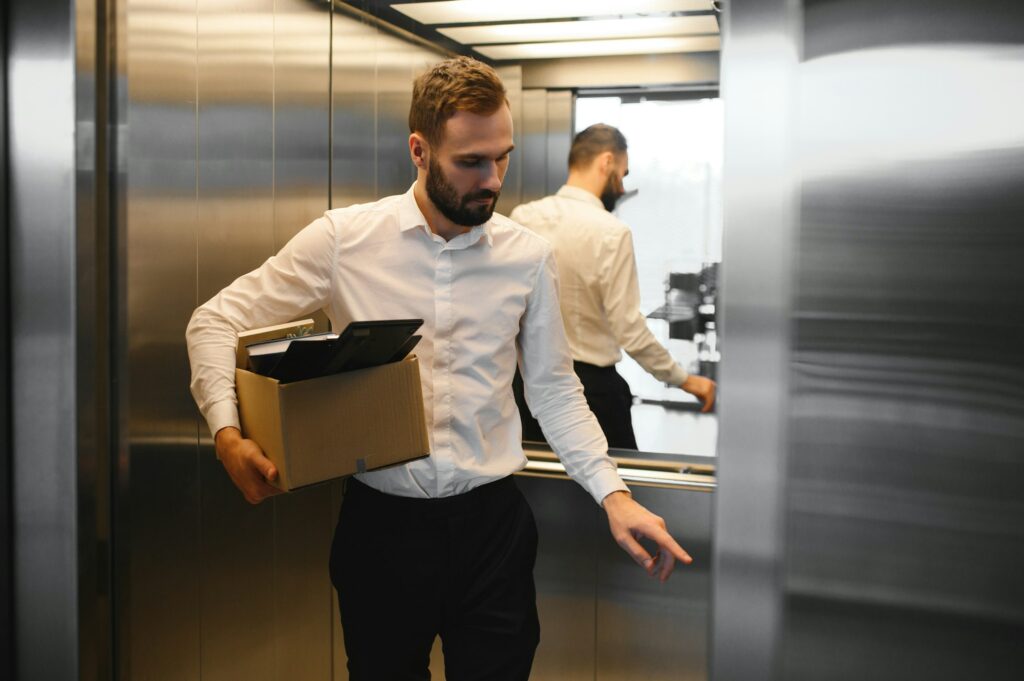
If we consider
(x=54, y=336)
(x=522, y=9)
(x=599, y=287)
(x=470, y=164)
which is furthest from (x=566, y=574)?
(x=522, y=9)

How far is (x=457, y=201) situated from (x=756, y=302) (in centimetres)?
65

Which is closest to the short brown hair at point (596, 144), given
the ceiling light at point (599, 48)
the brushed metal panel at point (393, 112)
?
the ceiling light at point (599, 48)

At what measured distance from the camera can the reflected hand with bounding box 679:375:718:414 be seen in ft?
9.62

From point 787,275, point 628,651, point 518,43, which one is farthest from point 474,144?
point 628,651

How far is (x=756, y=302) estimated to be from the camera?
5.20 ft

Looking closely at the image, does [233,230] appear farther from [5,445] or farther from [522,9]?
[522,9]

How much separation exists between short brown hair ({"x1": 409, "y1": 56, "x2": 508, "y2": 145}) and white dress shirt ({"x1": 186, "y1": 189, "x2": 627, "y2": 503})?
0.18 metres

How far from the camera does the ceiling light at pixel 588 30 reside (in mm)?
2922

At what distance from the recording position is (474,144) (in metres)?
1.92

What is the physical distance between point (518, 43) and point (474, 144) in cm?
136

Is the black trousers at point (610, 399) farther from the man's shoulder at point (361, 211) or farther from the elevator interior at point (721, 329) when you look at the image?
the man's shoulder at point (361, 211)

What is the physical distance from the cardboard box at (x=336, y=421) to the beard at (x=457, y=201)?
318 mm

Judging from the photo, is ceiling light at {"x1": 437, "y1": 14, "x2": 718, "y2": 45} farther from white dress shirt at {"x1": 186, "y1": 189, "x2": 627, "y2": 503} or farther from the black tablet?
the black tablet

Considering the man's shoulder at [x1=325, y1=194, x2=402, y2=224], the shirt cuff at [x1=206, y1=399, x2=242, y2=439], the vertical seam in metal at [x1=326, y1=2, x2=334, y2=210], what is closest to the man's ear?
the man's shoulder at [x1=325, y1=194, x2=402, y2=224]
